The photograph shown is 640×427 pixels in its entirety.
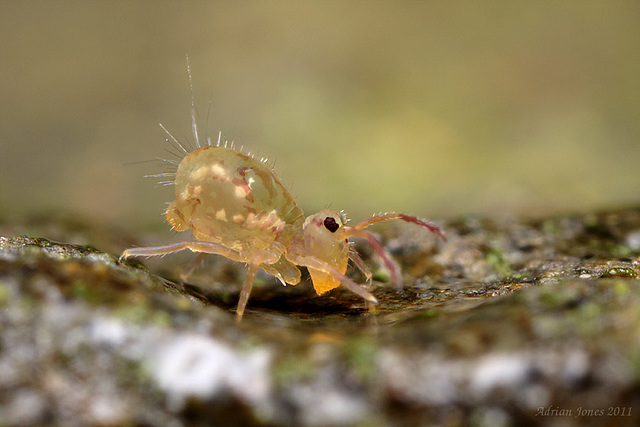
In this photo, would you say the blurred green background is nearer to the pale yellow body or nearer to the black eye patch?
the pale yellow body

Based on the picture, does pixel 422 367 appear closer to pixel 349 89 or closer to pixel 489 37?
pixel 349 89

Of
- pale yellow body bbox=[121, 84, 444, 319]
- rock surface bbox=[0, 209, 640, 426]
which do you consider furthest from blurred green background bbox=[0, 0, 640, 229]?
rock surface bbox=[0, 209, 640, 426]

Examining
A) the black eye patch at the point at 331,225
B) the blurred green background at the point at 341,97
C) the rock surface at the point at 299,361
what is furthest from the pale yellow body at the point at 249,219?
the blurred green background at the point at 341,97

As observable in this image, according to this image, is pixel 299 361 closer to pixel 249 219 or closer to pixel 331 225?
pixel 331 225

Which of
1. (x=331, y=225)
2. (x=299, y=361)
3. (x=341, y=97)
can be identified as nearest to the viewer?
(x=299, y=361)

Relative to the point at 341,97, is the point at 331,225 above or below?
below

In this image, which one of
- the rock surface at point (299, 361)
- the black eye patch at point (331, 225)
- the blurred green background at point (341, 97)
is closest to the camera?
the rock surface at point (299, 361)

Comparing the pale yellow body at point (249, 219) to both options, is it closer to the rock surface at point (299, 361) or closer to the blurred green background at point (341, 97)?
the rock surface at point (299, 361)

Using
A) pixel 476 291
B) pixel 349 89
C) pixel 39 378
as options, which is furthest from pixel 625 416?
pixel 349 89

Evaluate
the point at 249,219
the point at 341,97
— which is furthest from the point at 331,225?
the point at 341,97
